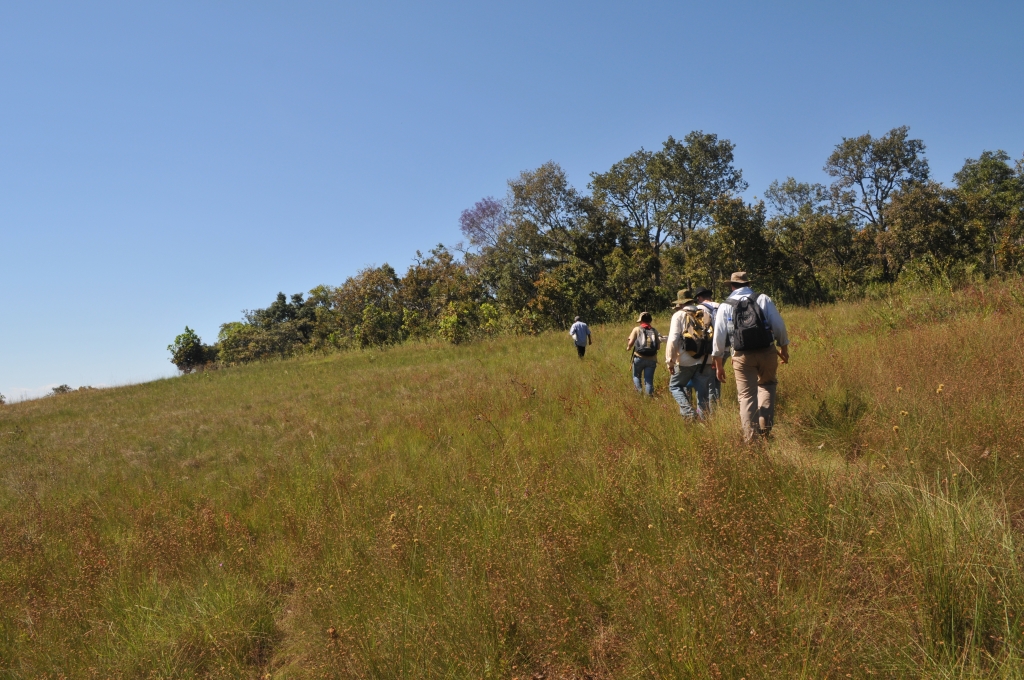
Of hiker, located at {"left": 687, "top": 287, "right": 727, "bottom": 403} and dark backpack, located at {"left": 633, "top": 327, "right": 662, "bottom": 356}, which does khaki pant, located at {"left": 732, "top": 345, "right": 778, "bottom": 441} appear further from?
dark backpack, located at {"left": 633, "top": 327, "right": 662, "bottom": 356}

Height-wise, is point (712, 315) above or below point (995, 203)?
below

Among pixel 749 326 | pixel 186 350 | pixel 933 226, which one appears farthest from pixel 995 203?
pixel 186 350

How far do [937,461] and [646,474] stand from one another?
5.84 feet

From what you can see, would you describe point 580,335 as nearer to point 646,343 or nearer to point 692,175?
point 646,343

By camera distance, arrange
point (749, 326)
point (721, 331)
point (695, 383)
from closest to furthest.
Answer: point (749, 326)
point (721, 331)
point (695, 383)

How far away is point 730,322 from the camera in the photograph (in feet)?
16.6

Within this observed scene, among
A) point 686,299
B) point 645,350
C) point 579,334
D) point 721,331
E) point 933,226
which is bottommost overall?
point 645,350

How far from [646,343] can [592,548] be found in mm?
4722

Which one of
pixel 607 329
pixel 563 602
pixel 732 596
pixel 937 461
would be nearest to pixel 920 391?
pixel 937 461

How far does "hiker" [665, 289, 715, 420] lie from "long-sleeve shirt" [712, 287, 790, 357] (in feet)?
2.72

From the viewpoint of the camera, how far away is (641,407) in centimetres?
630

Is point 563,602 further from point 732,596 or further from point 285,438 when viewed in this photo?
point 285,438

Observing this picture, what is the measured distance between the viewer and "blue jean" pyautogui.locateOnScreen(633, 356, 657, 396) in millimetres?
7512

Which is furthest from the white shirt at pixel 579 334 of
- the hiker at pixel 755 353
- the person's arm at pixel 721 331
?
the hiker at pixel 755 353
